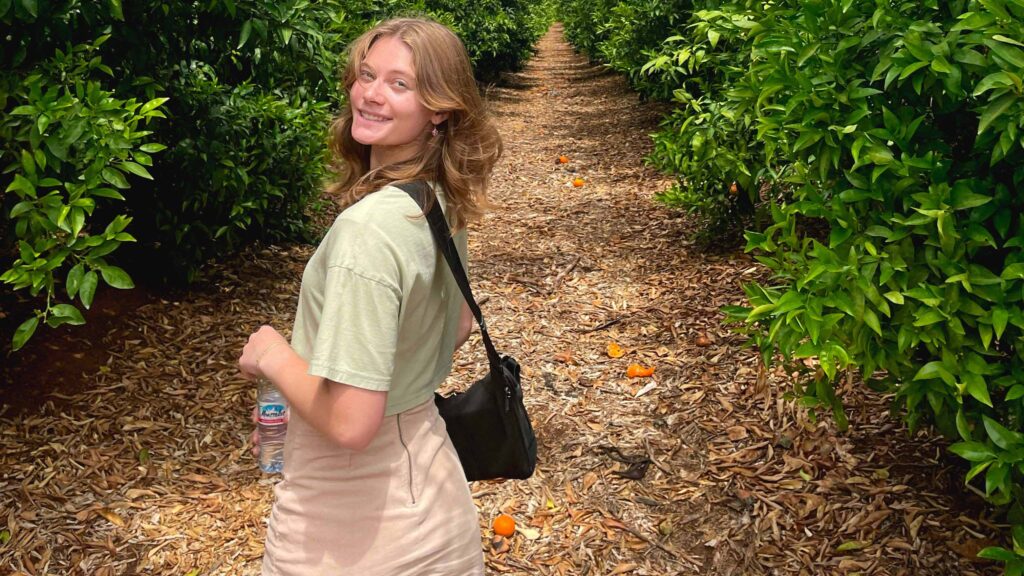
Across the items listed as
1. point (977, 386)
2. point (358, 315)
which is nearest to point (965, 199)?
point (977, 386)

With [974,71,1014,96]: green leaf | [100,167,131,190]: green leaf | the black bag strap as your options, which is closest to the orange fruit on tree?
[100,167,131,190]: green leaf

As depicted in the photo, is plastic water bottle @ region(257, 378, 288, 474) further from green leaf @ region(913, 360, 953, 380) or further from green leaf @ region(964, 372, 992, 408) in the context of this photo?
green leaf @ region(964, 372, 992, 408)

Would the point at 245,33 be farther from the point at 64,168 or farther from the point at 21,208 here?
the point at 21,208

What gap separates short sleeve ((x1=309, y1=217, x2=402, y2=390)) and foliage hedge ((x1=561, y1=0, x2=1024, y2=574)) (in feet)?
5.15

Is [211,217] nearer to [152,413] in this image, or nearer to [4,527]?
[152,413]

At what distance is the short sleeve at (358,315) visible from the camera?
168 cm

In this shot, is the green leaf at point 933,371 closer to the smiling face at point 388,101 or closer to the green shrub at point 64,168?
the smiling face at point 388,101

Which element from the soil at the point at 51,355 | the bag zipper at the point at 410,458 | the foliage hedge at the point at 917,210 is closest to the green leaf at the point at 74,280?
the bag zipper at the point at 410,458

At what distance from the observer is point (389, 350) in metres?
1.72

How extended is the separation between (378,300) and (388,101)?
20.3 inches

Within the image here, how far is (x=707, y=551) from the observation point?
3.72m

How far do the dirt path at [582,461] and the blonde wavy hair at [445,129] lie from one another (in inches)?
88.9

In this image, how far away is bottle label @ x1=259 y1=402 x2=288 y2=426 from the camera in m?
2.34

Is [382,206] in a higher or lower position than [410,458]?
higher
